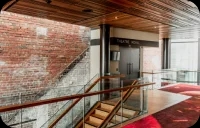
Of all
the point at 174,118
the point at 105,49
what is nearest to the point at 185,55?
the point at 105,49

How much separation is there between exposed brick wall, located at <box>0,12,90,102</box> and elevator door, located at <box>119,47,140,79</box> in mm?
2057

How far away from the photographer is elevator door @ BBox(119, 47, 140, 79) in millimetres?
7713

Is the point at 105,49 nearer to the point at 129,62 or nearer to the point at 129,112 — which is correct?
the point at 129,62

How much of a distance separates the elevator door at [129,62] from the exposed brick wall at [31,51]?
2.06 metres

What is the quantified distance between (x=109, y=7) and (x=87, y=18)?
139cm

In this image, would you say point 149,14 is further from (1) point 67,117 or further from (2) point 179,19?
(1) point 67,117

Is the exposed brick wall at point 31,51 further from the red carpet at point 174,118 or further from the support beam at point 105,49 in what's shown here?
the red carpet at point 174,118

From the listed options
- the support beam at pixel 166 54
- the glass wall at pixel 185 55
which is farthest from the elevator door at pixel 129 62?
the glass wall at pixel 185 55

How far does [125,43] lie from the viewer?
752 cm

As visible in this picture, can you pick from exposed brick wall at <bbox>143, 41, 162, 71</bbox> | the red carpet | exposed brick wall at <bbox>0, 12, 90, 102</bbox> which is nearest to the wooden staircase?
the red carpet

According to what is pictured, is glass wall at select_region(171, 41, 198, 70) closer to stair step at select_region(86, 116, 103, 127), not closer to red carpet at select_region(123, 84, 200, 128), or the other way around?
A: red carpet at select_region(123, 84, 200, 128)

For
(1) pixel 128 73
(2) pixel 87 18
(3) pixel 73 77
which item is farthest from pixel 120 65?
(2) pixel 87 18

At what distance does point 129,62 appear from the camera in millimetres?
8062

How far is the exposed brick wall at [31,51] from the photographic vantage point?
4.91 m
